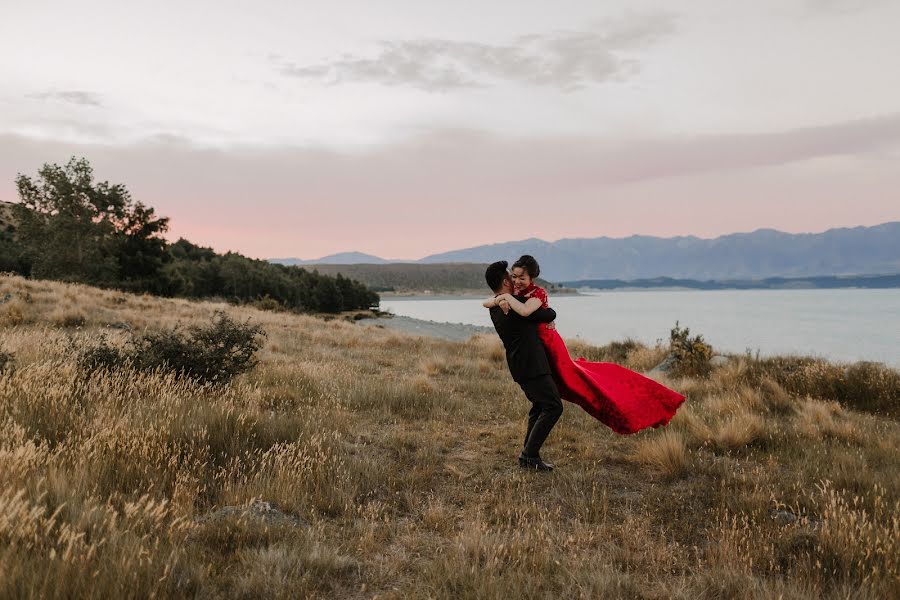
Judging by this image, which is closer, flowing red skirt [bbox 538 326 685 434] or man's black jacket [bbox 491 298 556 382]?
man's black jacket [bbox 491 298 556 382]

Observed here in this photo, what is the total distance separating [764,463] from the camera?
6.22 meters

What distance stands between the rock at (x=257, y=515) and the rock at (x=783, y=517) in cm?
394

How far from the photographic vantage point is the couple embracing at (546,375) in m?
5.67

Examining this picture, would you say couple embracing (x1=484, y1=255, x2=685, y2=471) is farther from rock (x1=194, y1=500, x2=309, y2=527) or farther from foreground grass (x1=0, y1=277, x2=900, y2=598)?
rock (x1=194, y1=500, x2=309, y2=527)

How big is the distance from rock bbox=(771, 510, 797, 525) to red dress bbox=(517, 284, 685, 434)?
5.52 feet

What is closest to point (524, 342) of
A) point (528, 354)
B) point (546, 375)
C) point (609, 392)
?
point (528, 354)

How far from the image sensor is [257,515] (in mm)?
3842

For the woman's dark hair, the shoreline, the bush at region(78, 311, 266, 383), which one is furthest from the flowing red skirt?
the shoreline

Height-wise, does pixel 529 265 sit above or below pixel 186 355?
above

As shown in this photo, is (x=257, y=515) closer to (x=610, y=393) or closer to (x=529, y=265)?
(x=529, y=265)

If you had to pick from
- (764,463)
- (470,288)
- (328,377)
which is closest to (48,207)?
(328,377)

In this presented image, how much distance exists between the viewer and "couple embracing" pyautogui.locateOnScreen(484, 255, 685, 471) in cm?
567

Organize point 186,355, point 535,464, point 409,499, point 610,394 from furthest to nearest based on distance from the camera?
point 186,355, point 610,394, point 535,464, point 409,499

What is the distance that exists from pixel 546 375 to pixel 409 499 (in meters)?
2.03
